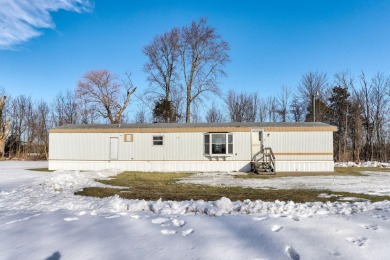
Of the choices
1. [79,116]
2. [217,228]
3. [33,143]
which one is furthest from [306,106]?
[217,228]

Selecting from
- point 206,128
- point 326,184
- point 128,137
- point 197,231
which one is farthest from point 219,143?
point 197,231

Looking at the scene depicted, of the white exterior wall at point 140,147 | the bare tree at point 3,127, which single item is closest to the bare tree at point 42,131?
the bare tree at point 3,127

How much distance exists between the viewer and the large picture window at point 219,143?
18328 millimetres

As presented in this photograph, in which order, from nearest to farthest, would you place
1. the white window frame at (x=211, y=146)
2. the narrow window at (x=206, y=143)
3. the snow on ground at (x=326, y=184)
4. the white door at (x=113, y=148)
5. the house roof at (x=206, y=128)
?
1. the snow on ground at (x=326, y=184)
2. the house roof at (x=206, y=128)
3. the white window frame at (x=211, y=146)
4. the narrow window at (x=206, y=143)
5. the white door at (x=113, y=148)

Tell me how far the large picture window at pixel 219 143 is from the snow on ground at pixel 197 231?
12508mm

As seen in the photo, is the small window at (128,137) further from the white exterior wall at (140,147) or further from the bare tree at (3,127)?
the bare tree at (3,127)

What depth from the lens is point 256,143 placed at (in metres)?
18.4

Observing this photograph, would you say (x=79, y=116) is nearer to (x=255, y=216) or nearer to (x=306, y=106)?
(x=306, y=106)

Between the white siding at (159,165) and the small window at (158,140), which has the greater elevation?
the small window at (158,140)

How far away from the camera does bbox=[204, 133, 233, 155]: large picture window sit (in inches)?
722

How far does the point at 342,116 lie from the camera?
36000 mm

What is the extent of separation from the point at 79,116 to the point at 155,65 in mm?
14039

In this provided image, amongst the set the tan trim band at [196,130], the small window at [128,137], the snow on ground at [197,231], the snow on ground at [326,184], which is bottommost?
the snow on ground at [326,184]

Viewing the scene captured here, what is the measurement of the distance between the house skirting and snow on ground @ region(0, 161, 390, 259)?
1256 cm
